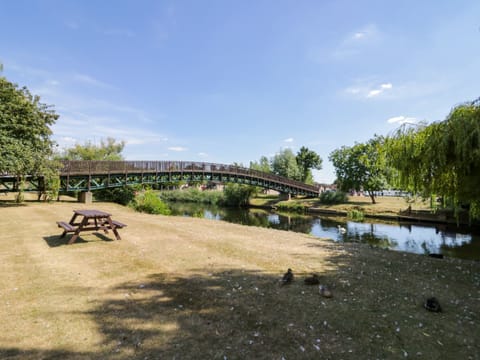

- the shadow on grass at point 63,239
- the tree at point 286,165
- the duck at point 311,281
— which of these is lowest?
the shadow on grass at point 63,239

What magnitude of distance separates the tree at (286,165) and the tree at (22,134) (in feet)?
142

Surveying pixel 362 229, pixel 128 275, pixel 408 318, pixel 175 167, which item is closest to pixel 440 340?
pixel 408 318

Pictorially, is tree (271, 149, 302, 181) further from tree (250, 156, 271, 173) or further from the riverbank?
the riverbank

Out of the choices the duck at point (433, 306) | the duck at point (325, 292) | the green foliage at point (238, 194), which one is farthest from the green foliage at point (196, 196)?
the duck at point (433, 306)

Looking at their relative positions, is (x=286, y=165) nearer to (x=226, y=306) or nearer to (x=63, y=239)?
(x=63, y=239)

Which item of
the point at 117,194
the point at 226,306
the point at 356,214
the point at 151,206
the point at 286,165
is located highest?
the point at 286,165

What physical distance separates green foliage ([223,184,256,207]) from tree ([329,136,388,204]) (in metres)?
15.0

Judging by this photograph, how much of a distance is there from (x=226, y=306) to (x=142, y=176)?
26804mm

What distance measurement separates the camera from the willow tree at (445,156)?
17.1ft

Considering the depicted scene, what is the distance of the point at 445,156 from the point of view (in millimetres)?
5586

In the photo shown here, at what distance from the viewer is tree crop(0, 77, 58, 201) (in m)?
15.3

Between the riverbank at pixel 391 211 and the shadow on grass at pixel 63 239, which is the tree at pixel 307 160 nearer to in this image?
the riverbank at pixel 391 211

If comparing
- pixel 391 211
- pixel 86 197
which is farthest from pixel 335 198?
pixel 86 197

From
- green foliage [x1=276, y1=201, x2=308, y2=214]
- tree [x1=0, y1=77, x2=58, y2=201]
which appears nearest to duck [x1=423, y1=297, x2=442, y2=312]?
tree [x1=0, y1=77, x2=58, y2=201]
